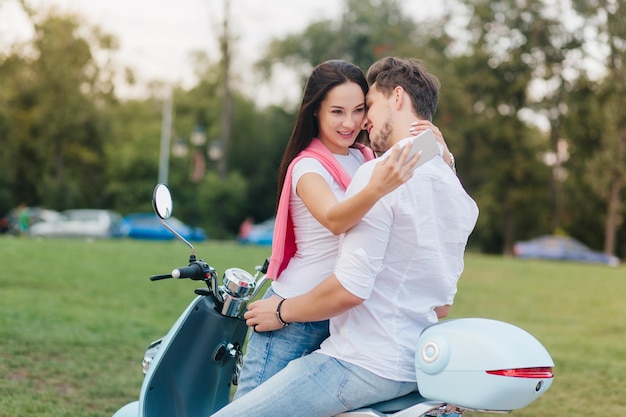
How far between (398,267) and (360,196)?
0.24 m

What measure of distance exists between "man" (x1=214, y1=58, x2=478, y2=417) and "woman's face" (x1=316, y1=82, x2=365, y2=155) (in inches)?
15.6

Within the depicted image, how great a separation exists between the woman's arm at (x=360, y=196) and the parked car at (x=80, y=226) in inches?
1223

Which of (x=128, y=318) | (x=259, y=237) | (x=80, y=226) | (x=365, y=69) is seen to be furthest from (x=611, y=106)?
(x=128, y=318)

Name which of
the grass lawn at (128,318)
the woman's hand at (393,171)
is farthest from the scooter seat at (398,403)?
the grass lawn at (128,318)

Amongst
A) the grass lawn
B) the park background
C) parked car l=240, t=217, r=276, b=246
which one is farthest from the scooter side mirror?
parked car l=240, t=217, r=276, b=246

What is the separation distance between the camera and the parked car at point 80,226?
32281 mm

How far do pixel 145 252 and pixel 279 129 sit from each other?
97.5ft

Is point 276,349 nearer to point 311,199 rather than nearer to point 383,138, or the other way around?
point 311,199

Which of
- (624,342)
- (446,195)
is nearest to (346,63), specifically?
(446,195)

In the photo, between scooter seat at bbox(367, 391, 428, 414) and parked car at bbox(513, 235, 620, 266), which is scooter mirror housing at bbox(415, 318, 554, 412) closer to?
scooter seat at bbox(367, 391, 428, 414)

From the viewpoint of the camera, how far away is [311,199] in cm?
231

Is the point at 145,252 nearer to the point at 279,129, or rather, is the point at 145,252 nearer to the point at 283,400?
the point at 283,400

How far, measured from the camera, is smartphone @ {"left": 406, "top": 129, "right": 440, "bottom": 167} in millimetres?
1995

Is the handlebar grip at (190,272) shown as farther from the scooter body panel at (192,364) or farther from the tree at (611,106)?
the tree at (611,106)
